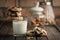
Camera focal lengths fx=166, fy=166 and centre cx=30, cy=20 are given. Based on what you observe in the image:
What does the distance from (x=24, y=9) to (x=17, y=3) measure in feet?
0.61

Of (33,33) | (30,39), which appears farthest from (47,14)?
(30,39)

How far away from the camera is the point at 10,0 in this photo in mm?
3273

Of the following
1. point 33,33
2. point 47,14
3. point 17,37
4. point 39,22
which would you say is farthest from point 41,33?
point 47,14

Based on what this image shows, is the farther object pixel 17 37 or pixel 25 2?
pixel 25 2

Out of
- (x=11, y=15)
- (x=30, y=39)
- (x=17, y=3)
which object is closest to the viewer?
(x=30, y=39)

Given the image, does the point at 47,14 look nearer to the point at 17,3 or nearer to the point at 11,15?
the point at 11,15

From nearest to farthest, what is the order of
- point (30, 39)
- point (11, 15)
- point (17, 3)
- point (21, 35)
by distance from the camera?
point (30, 39)
point (21, 35)
point (11, 15)
point (17, 3)

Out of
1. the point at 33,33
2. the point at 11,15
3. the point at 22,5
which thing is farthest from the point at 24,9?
the point at 33,33

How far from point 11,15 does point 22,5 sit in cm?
127

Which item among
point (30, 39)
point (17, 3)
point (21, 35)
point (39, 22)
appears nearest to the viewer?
point (30, 39)

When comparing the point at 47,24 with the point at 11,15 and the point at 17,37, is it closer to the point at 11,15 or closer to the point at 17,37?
the point at 11,15

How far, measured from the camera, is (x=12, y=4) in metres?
3.27

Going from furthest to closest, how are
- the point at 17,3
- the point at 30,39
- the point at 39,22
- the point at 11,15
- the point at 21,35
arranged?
the point at 17,3 < the point at 11,15 < the point at 39,22 < the point at 21,35 < the point at 30,39

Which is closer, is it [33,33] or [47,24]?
[33,33]
